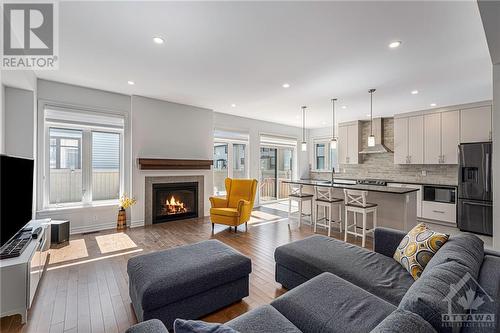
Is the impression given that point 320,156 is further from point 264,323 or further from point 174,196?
point 264,323

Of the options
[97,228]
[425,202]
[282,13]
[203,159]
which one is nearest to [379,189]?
[425,202]

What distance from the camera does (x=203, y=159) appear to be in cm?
596

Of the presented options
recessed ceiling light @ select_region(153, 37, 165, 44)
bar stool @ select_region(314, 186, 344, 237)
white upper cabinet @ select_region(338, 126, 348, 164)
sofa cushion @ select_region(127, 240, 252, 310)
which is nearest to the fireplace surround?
bar stool @ select_region(314, 186, 344, 237)

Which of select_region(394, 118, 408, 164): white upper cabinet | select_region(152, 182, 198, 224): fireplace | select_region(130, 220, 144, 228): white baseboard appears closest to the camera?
select_region(130, 220, 144, 228): white baseboard

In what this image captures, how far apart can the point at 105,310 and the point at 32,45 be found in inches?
129

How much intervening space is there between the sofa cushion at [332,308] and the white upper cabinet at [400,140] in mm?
5717

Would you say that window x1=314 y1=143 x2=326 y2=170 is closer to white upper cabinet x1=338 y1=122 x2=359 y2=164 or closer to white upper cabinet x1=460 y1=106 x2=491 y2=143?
white upper cabinet x1=338 y1=122 x2=359 y2=164

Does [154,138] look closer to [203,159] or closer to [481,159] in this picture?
[203,159]

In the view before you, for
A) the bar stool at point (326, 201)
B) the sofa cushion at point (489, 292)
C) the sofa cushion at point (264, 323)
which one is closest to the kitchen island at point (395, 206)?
the bar stool at point (326, 201)

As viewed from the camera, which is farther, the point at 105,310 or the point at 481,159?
the point at 481,159

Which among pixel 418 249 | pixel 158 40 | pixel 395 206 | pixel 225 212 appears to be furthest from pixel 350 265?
pixel 158 40

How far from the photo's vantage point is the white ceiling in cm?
216

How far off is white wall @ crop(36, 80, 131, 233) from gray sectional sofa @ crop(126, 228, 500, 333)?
4082mm

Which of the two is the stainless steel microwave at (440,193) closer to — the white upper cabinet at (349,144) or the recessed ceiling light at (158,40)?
the white upper cabinet at (349,144)
